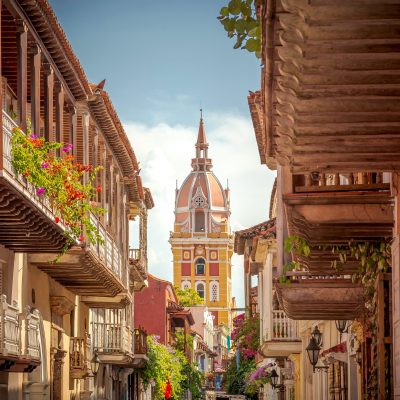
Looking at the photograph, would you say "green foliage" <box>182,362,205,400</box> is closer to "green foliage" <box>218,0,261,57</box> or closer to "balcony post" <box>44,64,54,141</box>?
"balcony post" <box>44,64,54,141</box>

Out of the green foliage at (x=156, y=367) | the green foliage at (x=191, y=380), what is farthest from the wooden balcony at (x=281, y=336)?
the green foliage at (x=191, y=380)

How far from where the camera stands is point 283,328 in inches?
1278

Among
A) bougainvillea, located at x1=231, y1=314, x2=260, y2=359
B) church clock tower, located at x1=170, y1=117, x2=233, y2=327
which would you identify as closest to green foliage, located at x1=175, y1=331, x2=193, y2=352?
bougainvillea, located at x1=231, y1=314, x2=260, y2=359

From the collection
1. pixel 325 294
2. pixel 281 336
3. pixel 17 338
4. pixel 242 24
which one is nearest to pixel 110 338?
pixel 281 336

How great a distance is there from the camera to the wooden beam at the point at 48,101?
18.1m

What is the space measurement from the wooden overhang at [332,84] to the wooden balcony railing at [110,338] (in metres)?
22.3

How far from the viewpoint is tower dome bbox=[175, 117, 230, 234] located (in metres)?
162

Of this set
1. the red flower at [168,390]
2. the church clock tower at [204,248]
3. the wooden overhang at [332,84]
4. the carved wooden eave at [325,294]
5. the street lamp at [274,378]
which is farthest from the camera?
the church clock tower at [204,248]

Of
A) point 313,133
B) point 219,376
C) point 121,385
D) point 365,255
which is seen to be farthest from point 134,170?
point 219,376

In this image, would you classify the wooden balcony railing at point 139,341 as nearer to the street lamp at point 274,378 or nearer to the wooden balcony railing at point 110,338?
the street lamp at point 274,378

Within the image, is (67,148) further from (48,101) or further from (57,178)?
(48,101)

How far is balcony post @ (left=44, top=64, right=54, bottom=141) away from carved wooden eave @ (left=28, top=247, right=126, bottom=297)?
2.18 meters

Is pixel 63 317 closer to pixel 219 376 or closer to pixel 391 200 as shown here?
pixel 391 200

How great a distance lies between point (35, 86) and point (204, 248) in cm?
14250
